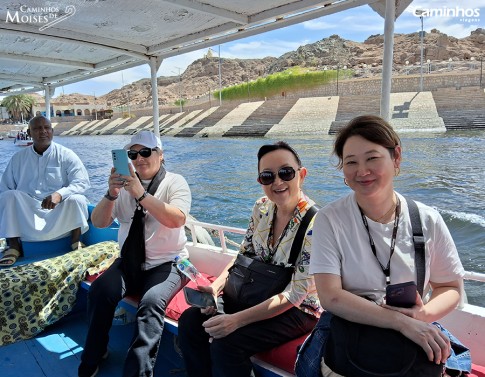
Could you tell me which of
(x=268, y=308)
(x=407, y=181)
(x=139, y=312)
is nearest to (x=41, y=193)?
(x=139, y=312)

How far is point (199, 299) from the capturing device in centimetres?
189

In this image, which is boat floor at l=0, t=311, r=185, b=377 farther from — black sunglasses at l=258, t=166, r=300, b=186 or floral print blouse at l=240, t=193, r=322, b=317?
black sunglasses at l=258, t=166, r=300, b=186

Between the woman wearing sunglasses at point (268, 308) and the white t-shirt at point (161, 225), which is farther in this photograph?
the white t-shirt at point (161, 225)

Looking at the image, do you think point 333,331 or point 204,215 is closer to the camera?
point 333,331

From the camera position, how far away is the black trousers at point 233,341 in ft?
5.44

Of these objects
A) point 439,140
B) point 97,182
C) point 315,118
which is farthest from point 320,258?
point 315,118

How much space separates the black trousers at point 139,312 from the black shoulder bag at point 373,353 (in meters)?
0.95

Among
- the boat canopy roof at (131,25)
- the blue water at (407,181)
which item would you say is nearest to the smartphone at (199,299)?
the boat canopy roof at (131,25)

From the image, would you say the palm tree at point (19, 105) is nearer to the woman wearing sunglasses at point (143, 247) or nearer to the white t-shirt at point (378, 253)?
the woman wearing sunglasses at point (143, 247)

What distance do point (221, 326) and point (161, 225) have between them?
34.1 inches

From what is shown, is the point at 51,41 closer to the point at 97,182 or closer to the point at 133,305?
the point at 133,305

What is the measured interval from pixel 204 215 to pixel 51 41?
627 centimetres

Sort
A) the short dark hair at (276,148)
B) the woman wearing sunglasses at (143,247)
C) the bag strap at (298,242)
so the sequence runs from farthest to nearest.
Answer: the woman wearing sunglasses at (143,247) < the short dark hair at (276,148) < the bag strap at (298,242)

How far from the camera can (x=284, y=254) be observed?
5.96 feet
